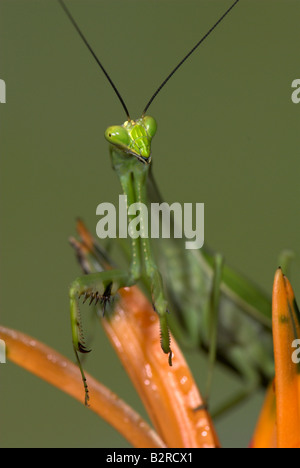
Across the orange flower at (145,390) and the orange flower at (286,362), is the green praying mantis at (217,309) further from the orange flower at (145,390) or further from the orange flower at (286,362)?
the orange flower at (286,362)

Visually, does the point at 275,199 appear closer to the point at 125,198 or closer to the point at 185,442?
the point at 125,198

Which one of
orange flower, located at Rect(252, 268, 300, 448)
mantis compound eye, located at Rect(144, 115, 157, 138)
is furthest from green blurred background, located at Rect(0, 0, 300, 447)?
orange flower, located at Rect(252, 268, 300, 448)

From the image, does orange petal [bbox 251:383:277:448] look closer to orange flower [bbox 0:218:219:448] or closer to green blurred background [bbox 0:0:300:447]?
orange flower [bbox 0:218:219:448]

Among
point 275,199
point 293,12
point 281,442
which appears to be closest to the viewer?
point 281,442

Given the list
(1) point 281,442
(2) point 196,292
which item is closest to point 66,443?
(2) point 196,292

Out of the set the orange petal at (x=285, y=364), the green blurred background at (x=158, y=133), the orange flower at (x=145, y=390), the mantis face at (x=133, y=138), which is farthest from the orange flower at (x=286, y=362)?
the green blurred background at (x=158, y=133)

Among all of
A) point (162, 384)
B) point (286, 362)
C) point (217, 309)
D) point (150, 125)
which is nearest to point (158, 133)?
point (217, 309)

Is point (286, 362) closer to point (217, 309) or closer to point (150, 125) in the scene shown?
point (150, 125)
